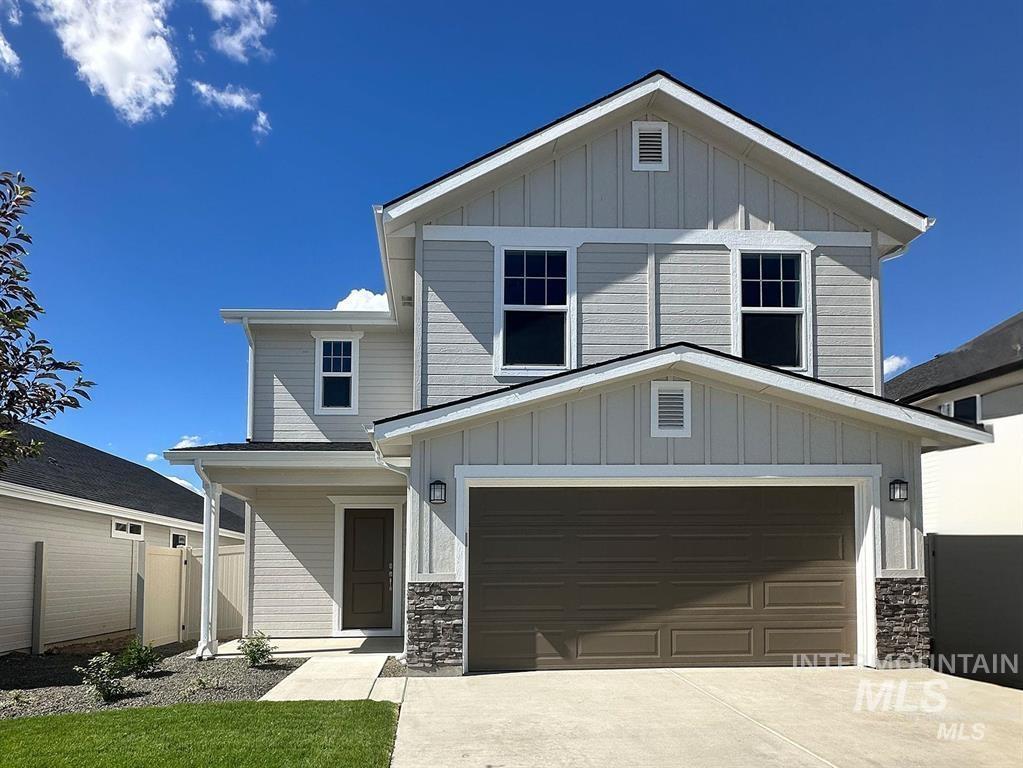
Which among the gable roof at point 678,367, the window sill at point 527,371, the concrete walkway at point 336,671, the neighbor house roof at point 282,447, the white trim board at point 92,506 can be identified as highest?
the window sill at point 527,371

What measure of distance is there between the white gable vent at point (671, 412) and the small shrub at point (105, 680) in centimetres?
607

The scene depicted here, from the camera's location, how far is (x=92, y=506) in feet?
46.8

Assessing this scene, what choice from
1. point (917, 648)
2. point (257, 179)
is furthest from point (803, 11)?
point (257, 179)

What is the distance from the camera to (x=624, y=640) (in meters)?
9.44

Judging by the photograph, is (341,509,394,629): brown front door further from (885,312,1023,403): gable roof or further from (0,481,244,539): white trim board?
(885,312,1023,403): gable roof

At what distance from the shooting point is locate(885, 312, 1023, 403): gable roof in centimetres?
1261

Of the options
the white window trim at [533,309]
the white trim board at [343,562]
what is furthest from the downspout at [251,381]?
the white window trim at [533,309]

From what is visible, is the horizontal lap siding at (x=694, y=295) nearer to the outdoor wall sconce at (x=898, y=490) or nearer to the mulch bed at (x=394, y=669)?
the outdoor wall sconce at (x=898, y=490)

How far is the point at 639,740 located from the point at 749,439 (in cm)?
409

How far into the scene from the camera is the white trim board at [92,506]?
470 inches

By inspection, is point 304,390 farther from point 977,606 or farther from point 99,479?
point 977,606

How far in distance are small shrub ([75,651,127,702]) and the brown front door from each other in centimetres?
433

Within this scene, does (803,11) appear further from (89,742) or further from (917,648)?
(89,742)

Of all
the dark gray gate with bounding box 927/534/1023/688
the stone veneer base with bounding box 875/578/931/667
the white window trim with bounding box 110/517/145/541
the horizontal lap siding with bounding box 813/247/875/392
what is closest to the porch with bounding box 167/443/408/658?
the white window trim with bounding box 110/517/145/541
